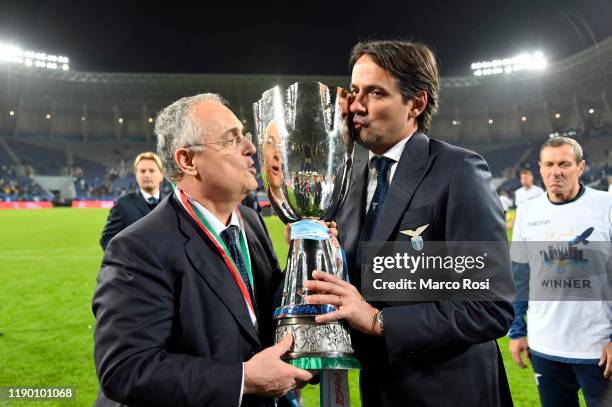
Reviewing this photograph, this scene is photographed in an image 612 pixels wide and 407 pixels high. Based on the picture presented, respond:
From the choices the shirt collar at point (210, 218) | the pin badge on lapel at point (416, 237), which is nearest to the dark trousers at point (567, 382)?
the pin badge on lapel at point (416, 237)

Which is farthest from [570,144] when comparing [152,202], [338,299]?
[152,202]

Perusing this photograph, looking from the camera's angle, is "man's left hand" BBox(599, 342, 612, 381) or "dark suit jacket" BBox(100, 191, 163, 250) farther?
"dark suit jacket" BBox(100, 191, 163, 250)

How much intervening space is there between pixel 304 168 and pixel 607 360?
7.10ft

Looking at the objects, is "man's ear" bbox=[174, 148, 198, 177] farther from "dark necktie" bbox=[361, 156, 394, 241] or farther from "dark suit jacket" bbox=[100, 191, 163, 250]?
"dark suit jacket" bbox=[100, 191, 163, 250]

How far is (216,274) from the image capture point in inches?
60.6

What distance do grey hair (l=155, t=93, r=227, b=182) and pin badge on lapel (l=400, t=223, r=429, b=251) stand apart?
0.74 metres

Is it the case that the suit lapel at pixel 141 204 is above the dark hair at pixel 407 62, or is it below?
below

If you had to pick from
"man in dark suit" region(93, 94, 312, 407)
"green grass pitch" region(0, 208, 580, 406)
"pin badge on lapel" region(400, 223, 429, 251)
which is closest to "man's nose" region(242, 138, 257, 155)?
"man in dark suit" region(93, 94, 312, 407)

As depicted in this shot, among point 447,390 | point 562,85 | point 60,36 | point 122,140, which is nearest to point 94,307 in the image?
point 447,390

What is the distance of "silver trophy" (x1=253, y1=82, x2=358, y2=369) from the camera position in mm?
1461

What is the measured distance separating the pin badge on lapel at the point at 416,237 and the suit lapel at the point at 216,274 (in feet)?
1.81

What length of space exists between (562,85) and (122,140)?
123 feet

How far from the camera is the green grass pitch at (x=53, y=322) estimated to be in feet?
14.5

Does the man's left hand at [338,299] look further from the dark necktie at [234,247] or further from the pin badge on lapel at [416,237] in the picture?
the dark necktie at [234,247]
